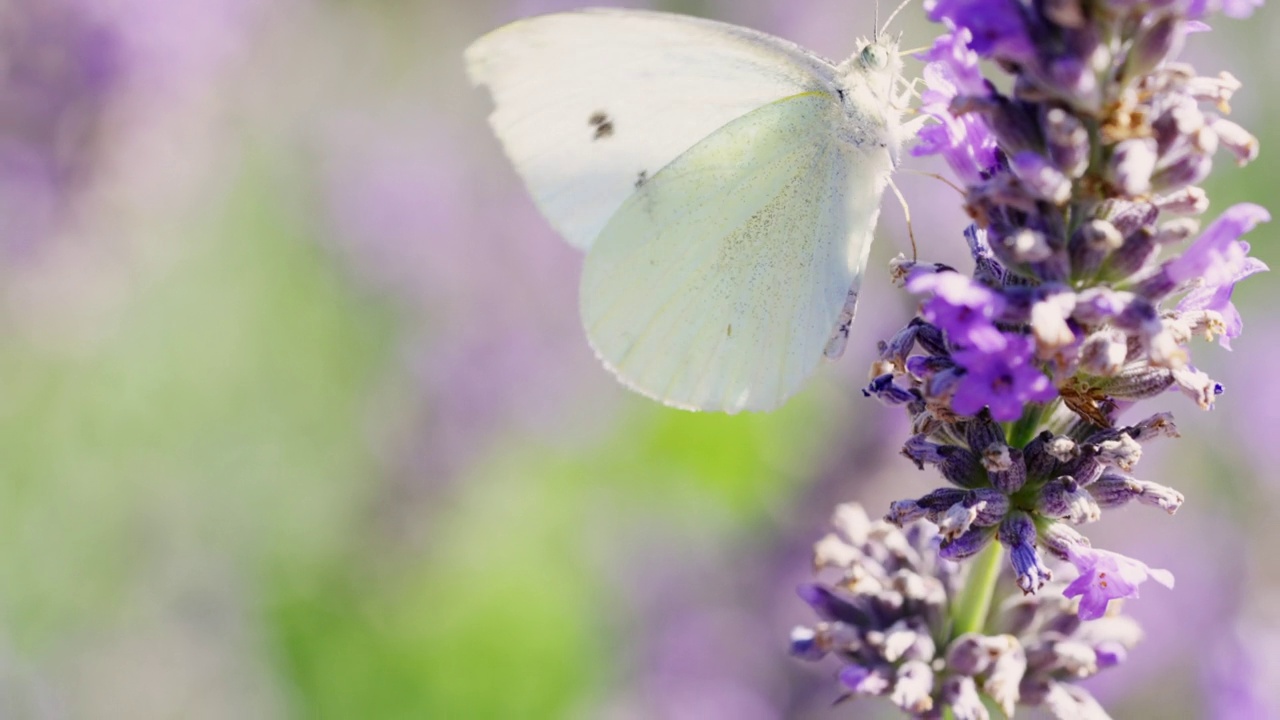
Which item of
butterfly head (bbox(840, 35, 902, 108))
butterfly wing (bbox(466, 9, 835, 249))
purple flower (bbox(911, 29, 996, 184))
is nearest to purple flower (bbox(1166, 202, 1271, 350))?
purple flower (bbox(911, 29, 996, 184))

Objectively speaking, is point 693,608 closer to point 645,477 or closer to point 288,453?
point 645,477

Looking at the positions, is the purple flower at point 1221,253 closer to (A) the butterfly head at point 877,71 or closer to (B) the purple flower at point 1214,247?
(B) the purple flower at point 1214,247

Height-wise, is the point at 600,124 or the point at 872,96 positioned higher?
the point at 600,124

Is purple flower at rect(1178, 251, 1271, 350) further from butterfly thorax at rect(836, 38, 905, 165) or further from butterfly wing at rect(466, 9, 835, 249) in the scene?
butterfly wing at rect(466, 9, 835, 249)

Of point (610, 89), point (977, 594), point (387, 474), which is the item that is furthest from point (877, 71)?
point (387, 474)

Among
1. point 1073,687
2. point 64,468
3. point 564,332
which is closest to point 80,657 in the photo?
point 64,468

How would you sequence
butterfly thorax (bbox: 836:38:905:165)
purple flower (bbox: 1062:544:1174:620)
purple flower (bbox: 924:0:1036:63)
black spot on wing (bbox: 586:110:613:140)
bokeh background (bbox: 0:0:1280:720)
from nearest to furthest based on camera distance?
purple flower (bbox: 924:0:1036:63) → purple flower (bbox: 1062:544:1174:620) → butterfly thorax (bbox: 836:38:905:165) → black spot on wing (bbox: 586:110:613:140) → bokeh background (bbox: 0:0:1280:720)

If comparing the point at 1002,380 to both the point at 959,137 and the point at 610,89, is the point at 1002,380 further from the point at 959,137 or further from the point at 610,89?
the point at 610,89
